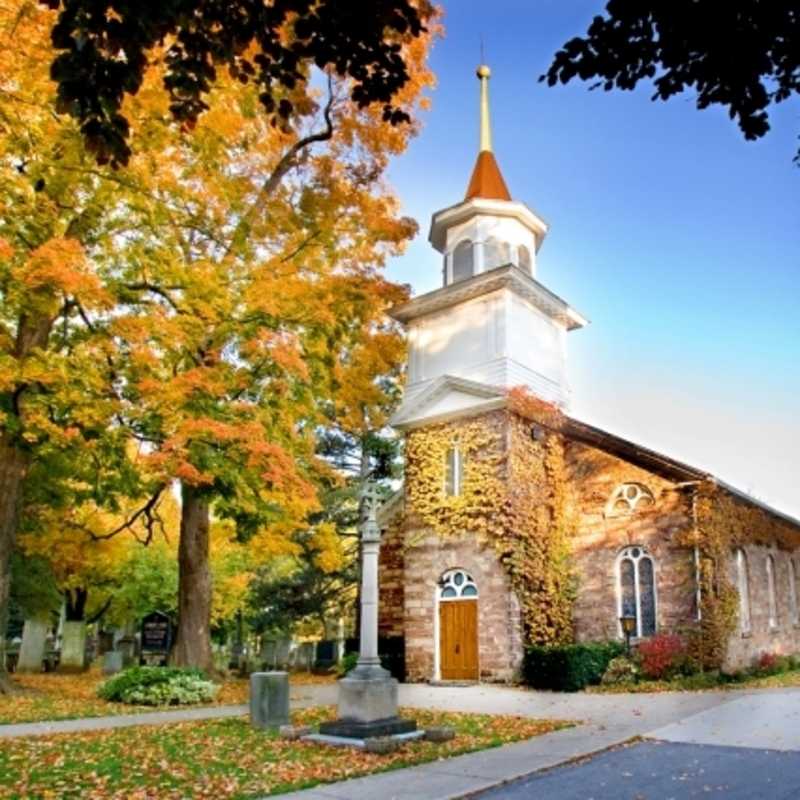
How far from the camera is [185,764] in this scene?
28.3 feet

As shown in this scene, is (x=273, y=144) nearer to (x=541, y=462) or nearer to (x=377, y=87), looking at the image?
(x=541, y=462)

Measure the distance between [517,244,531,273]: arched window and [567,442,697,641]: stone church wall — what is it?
18.5 feet

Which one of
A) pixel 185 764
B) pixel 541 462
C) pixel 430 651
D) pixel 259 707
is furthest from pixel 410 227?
pixel 185 764

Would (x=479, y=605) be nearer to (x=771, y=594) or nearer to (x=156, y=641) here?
(x=156, y=641)

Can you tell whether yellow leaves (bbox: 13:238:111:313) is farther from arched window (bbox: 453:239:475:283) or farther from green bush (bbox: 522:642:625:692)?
green bush (bbox: 522:642:625:692)

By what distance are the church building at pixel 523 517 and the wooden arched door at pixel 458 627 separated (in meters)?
0.04

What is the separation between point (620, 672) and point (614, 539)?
3.41m

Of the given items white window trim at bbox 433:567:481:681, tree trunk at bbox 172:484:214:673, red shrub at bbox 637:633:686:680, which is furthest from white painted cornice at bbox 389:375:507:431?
red shrub at bbox 637:633:686:680

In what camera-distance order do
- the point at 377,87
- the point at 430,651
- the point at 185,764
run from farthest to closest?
1. the point at 430,651
2. the point at 185,764
3. the point at 377,87

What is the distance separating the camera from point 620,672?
18.5 metres

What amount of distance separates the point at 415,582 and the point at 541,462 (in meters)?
4.66

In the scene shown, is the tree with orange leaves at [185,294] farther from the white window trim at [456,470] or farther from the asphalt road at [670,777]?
the asphalt road at [670,777]

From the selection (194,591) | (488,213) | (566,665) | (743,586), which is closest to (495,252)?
(488,213)

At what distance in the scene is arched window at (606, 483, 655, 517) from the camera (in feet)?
66.8
